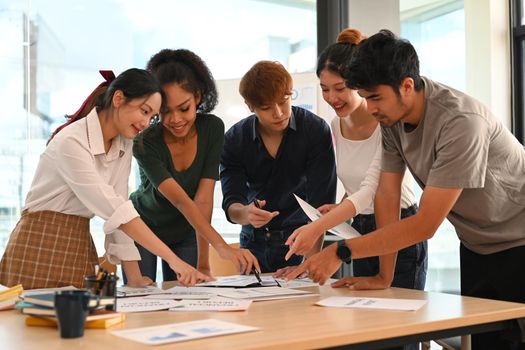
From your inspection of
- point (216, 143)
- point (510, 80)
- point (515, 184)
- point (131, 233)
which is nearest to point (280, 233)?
point (216, 143)

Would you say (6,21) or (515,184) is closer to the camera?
(515,184)

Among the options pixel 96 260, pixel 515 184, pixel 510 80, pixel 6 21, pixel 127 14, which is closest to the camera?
pixel 515 184

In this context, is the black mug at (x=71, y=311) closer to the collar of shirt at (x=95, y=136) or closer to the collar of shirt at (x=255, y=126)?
the collar of shirt at (x=95, y=136)

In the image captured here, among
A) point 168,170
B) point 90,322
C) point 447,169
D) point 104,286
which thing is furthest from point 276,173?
point 90,322

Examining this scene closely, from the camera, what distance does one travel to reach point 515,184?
73.4 inches

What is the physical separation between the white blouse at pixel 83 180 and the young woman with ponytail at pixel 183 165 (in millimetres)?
260

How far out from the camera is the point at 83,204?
2.00 meters

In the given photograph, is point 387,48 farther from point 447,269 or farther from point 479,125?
point 447,269

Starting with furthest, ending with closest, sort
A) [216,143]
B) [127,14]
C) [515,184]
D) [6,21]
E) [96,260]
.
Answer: [127,14] < [6,21] < [216,143] < [96,260] < [515,184]

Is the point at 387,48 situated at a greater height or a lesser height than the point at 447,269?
greater

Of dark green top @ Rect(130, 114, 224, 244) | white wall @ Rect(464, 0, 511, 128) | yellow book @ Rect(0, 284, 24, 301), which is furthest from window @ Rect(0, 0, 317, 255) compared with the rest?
yellow book @ Rect(0, 284, 24, 301)

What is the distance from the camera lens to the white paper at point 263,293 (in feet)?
5.88

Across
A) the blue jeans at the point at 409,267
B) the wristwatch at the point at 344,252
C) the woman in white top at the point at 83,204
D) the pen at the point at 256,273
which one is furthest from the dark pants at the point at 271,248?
the wristwatch at the point at 344,252

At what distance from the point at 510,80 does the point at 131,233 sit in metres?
3.71
